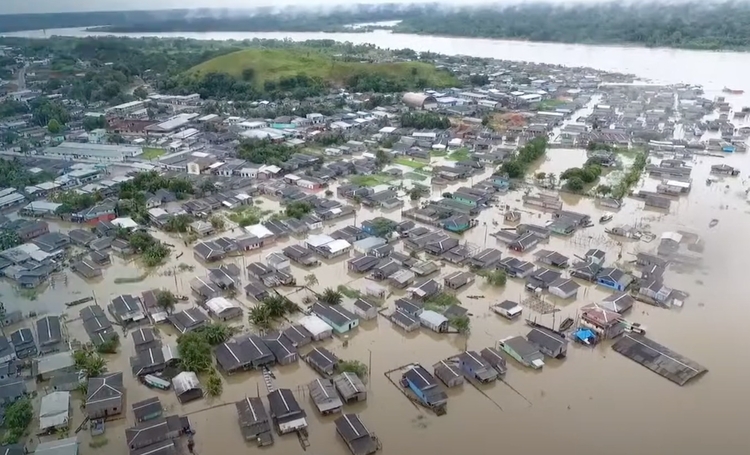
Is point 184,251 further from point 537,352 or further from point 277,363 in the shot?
point 537,352

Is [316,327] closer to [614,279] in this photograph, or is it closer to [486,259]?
[486,259]

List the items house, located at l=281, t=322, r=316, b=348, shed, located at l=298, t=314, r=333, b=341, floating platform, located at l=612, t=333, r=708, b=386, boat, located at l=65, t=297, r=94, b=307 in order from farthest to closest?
1. boat, located at l=65, t=297, r=94, b=307
2. shed, located at l=298, t=314, r=333, b=341
3. house, located at l=281, t=322, r=316, b=348
4. floating platform, located at l=612, t=333, r=708, b=386

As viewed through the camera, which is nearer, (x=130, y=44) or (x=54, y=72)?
(x=54, y=72)

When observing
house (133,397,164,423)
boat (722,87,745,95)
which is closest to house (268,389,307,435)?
house (133,397,164,423)

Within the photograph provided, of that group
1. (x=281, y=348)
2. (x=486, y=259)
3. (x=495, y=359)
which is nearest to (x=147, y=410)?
(x=281, y=348)

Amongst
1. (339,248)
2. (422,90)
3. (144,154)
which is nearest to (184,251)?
(339,248)

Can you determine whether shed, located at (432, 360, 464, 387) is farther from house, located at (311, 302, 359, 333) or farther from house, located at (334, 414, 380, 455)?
house, located at (311, 302, 359, 333)

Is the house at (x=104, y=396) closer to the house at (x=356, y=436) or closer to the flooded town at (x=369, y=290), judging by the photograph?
the flooded town at (x=369, y=290)
